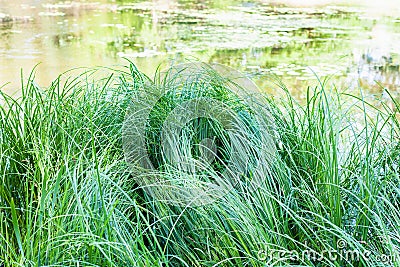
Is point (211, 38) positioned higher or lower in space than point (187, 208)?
higher

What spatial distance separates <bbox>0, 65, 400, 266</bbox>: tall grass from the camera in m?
0.98

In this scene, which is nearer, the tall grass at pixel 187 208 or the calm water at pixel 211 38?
the tall grass at pixel 187 208

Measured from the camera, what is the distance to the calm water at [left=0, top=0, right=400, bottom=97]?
4371 mm

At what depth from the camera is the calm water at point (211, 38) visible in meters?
4.37

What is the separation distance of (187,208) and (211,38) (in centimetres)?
431

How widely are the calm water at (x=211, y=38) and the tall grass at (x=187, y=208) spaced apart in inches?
81.6

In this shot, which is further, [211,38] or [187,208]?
[211,38]

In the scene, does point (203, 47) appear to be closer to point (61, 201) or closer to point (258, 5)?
point (258, 5)

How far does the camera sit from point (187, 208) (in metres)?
1.15

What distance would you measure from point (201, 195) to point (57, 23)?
17.8ft

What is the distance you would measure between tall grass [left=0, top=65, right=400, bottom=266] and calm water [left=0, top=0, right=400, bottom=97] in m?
2.07

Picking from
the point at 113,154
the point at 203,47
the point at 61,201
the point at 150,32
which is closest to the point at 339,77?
the point at 203,47

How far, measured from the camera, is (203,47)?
4.93 m

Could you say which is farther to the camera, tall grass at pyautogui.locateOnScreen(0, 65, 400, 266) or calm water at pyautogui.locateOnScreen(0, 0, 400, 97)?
calm water at pyautogui.locateOnScreen(0, 0, 400, 97)
